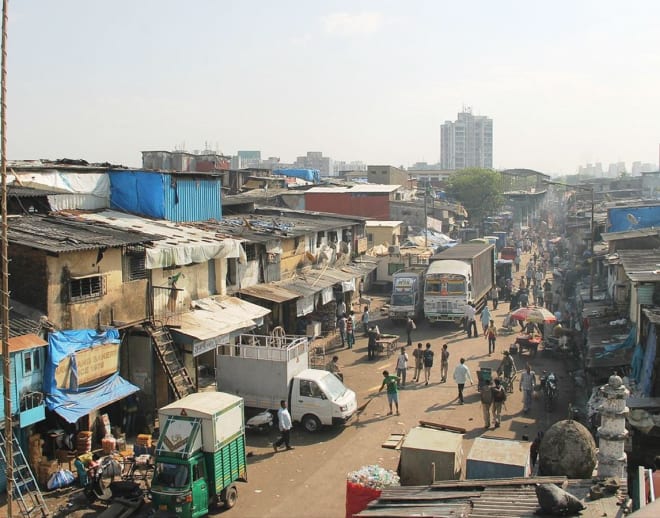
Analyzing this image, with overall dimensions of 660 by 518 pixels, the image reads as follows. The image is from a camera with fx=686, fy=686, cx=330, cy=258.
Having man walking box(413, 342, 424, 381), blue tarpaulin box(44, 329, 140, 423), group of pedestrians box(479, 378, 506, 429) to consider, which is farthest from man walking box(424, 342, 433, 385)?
blue tarpaulin box(44, 329, 140, 423)

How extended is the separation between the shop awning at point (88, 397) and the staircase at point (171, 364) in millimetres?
898

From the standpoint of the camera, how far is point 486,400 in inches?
696

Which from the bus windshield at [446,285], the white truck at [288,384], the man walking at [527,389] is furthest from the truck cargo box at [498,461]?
the bus windshield at [446,285]

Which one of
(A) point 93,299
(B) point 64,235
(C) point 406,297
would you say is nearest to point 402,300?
(C) point 406,297

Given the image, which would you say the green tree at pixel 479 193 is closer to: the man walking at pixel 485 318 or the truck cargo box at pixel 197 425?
the man walking at pixel 485 318

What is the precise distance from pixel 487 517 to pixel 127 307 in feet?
39.4

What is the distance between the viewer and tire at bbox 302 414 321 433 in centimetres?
1775

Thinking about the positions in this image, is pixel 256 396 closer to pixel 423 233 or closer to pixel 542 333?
pixel 542 333

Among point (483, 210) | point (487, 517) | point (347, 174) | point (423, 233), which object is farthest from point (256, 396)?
point (347, 174)

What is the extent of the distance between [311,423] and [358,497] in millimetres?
6134

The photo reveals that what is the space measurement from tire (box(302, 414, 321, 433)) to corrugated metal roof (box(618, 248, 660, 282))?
29.7 ft

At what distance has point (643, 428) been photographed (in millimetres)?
13625

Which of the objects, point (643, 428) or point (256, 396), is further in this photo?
point (256, 396)

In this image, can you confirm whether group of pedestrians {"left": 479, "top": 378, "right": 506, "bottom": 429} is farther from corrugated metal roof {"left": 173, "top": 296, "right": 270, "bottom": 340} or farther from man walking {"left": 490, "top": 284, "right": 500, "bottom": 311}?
man walking {"left": 490, "top": 284, "right": 500, "bottom": 311}
